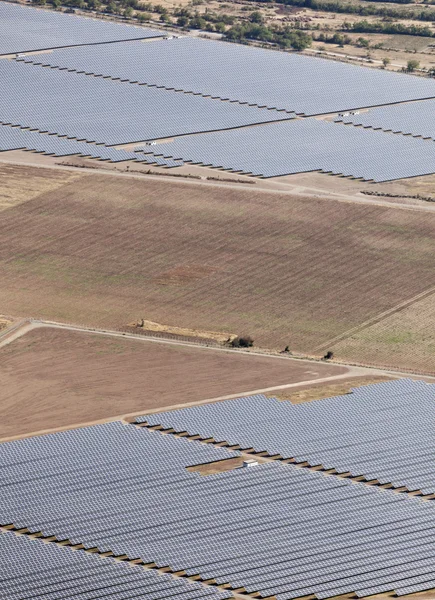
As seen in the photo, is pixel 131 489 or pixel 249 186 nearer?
pixel 131 489

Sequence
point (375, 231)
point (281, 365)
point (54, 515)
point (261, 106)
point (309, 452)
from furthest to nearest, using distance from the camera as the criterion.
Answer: point (261, 106) → point (375, 231) → point (281, 365) → point (309, 452) → point (54, 515)

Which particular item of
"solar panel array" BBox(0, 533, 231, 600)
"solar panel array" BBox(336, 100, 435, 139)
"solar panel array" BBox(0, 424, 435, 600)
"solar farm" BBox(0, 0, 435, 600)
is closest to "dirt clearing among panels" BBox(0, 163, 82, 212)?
"solar farm" BBox(0, 0, 435, 600)

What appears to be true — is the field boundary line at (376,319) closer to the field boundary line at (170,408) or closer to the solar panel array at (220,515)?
the field boundary line at (170,408)

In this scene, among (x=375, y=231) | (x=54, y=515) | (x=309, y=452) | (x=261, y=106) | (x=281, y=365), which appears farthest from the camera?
(x=261, y=106)

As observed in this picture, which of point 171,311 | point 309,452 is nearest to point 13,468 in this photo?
point 309,452

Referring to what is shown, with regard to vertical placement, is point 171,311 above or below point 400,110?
below

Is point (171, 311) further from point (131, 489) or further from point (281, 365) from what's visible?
point (131, 489)

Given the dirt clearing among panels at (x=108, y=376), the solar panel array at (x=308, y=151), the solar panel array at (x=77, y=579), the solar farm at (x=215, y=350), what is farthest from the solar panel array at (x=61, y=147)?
the solar panel array at (x=77, y=579)

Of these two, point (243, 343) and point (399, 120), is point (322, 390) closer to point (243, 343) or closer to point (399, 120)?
Result: point (243, 343)
